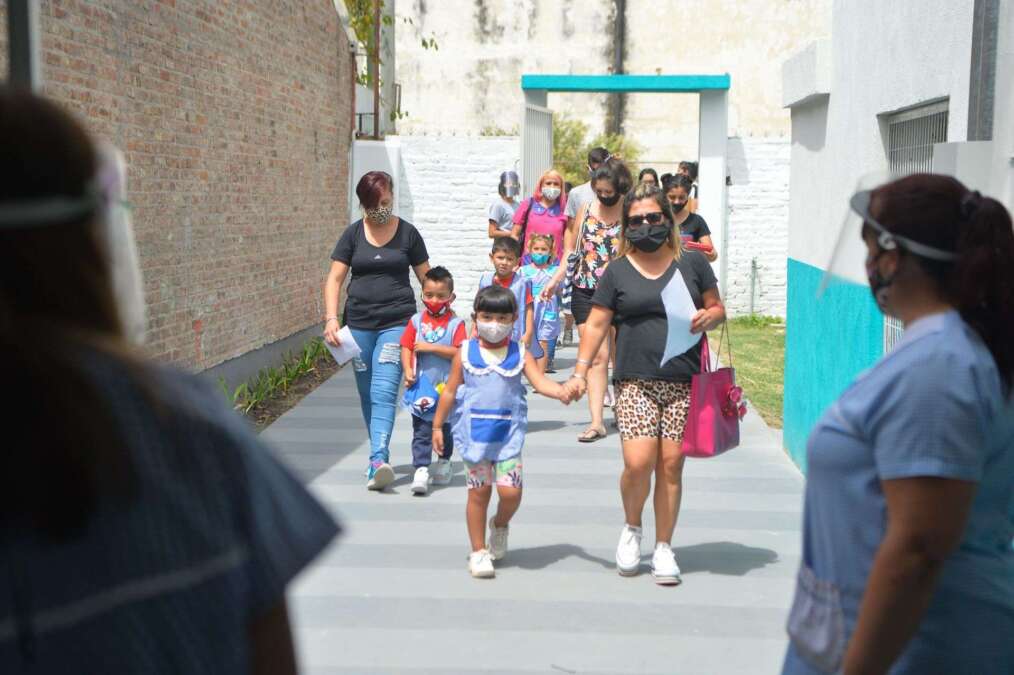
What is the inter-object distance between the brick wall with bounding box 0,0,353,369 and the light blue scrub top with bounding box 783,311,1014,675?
6266mm

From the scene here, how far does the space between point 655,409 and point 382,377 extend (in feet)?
8.15

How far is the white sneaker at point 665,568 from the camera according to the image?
6.23 metres

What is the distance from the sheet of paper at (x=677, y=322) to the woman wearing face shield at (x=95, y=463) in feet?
15.3

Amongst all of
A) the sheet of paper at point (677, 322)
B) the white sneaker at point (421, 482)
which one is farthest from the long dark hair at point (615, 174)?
the sheet of paper at point (677, 322)

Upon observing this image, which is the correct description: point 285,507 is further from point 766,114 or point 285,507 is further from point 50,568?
point 766,114

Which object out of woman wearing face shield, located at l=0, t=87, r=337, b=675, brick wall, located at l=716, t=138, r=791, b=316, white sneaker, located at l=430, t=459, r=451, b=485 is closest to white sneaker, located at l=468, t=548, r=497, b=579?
white sneaker, located at l=430, t=459, r=451, b=485

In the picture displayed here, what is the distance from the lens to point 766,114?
27.8m

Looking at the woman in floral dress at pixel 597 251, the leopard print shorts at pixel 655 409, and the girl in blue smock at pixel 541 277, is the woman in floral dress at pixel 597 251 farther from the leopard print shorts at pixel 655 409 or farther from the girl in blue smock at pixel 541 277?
the leopard print shorts at pixel 655 409

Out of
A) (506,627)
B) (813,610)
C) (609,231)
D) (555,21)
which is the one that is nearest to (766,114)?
(555,21)

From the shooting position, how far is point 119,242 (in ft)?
5.30

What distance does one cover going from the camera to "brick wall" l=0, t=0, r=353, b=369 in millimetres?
8578

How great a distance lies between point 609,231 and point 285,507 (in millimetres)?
8308

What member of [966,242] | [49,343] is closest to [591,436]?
[966,242]

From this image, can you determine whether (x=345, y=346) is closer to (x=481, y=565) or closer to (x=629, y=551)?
(x=481, y=565)
